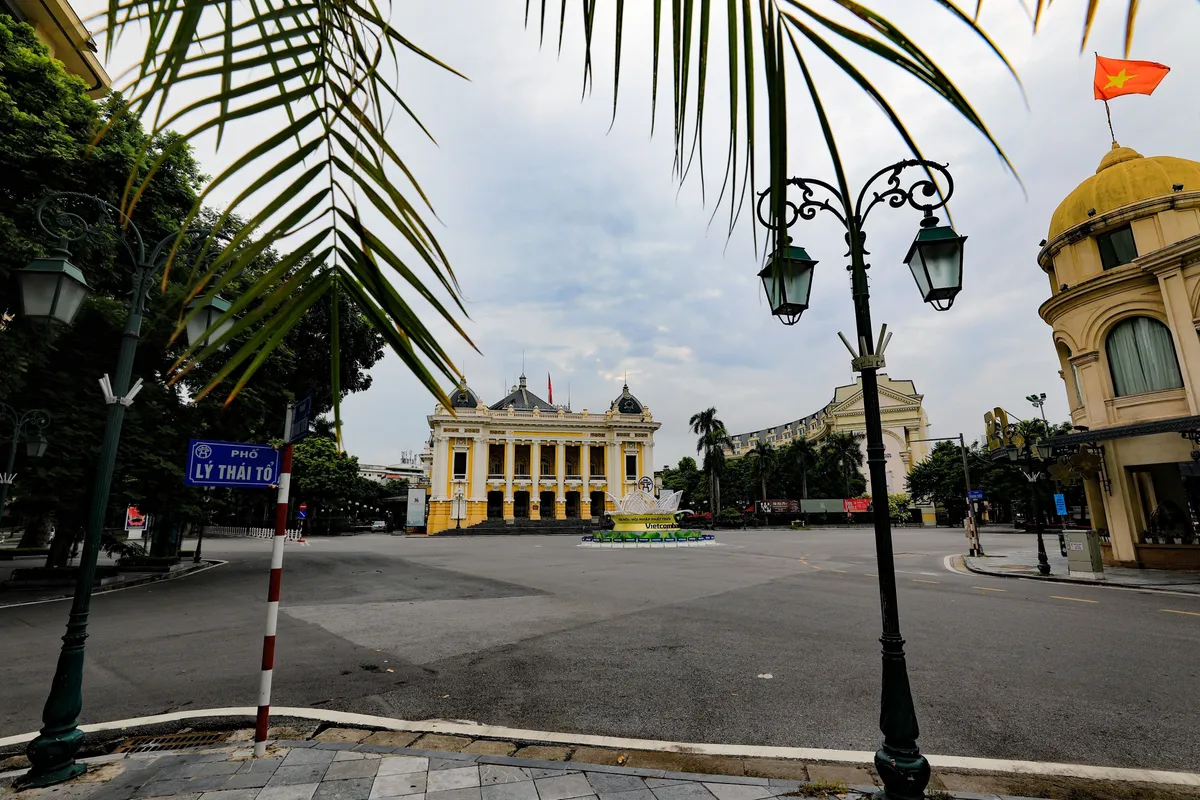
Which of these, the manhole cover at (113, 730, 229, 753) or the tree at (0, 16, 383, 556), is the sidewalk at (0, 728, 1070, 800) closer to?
the manhole cover at (113, 730, 229, 753)

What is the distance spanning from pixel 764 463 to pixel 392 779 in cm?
6295

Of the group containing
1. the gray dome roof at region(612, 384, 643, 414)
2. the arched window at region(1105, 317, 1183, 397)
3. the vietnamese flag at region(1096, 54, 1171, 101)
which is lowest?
the arched window at region(1105, 317, 1183, 397)

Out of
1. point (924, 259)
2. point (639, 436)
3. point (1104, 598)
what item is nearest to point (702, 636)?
point (924, 259)

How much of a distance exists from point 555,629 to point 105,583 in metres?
11.9

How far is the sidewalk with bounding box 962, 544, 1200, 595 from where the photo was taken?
36.2 feet

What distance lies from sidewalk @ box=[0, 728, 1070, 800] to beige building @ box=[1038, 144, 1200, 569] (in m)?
14.5

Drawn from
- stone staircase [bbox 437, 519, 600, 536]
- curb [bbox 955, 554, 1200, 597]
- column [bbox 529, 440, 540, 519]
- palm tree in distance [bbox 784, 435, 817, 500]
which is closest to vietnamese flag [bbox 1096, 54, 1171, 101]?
curb [bbox 955, 554, 1200, 597]

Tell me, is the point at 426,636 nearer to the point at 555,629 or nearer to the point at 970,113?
the point at 555,629

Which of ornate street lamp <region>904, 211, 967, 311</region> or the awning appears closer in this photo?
ornate street lamp <region>904, 211, 967, 311</region>

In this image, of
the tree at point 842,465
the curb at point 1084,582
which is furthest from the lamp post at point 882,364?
the tree at point 842,465

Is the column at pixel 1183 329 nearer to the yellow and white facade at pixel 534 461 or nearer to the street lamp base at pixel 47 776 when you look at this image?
the street lamp base at pixel 47 776

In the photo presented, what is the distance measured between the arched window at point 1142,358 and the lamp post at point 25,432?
74.9 feet

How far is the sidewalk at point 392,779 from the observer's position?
3.06 m

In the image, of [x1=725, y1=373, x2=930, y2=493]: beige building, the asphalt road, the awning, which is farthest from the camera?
[x1=725, y1=373, x2=930, y2=493]: beige building
